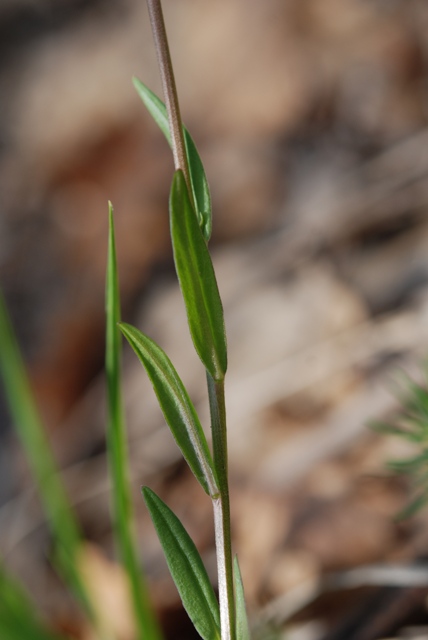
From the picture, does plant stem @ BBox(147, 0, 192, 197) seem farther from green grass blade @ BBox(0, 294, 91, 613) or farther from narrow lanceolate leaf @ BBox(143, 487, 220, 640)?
green grass blade @ BBox(0, 294, 91, 613)

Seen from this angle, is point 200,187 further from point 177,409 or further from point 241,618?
point 241,618

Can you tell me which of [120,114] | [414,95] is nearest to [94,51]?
[120,114]

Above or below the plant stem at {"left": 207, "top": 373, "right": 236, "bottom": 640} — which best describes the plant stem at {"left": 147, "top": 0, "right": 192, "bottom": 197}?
above

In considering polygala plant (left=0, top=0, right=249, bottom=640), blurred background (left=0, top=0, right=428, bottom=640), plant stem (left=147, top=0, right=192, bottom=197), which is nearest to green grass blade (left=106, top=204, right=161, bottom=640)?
polygala plant (left=0, top=0, right=249, bottom=640)

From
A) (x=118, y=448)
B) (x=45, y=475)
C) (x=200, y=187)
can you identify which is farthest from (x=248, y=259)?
(x=200, y=187)

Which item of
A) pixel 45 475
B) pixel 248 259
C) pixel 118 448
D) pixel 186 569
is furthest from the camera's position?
pixel 248 259

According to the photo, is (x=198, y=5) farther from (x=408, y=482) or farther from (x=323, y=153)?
(x=408, y=482)
